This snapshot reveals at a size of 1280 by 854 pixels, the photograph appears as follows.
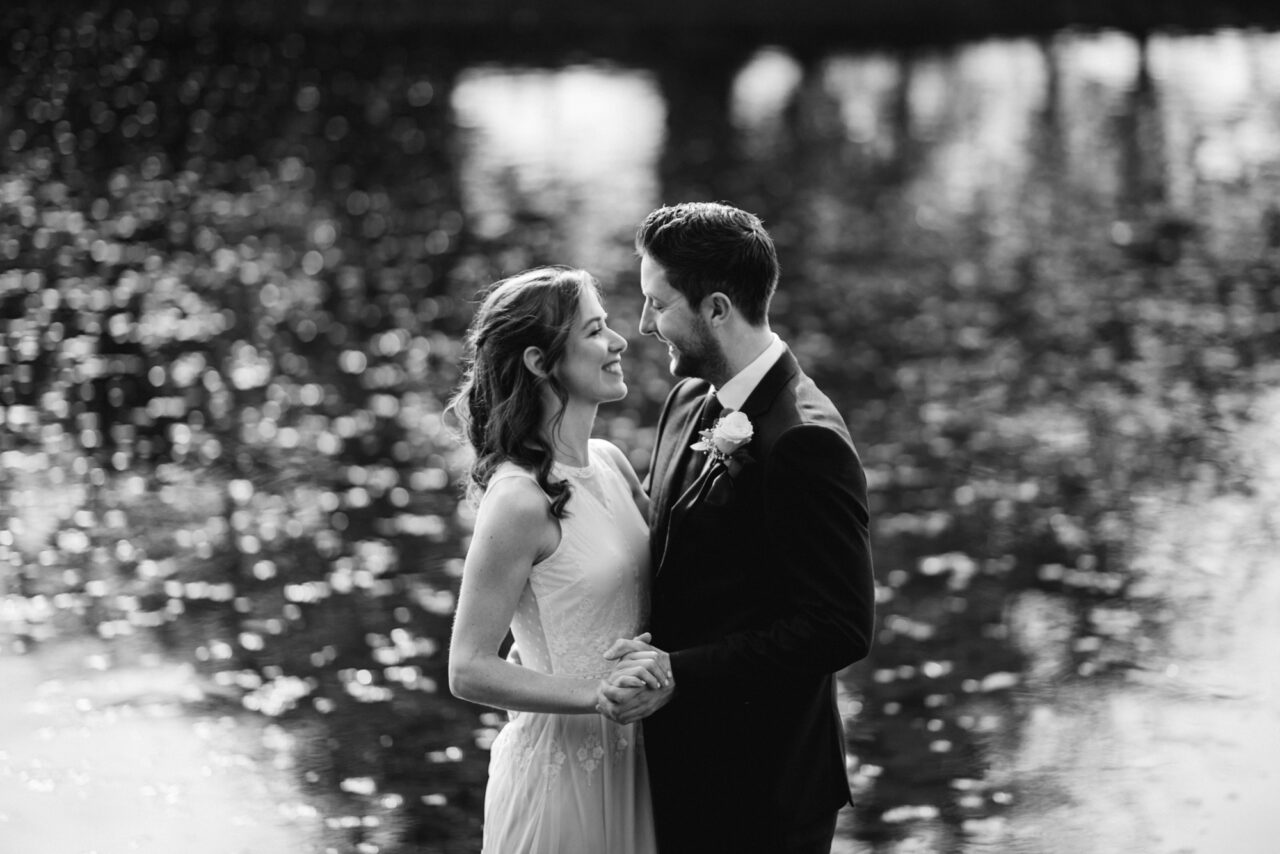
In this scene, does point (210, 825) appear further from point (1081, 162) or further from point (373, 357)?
point (1081, 162)

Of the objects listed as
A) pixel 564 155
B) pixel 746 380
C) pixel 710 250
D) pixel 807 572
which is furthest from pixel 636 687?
pixel 564 155

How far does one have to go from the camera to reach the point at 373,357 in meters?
13.9

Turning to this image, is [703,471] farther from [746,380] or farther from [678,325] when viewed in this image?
[678,325]

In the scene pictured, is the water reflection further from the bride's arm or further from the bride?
the bride's arm

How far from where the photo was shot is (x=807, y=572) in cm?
370

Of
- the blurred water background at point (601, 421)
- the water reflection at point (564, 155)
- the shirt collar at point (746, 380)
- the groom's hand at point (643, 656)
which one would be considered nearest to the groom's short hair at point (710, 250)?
the shirt collar at point (746, 380)

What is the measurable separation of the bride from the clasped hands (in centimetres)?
2

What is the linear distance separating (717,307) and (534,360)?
0.47 m

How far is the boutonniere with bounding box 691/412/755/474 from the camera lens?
3744 millimetres

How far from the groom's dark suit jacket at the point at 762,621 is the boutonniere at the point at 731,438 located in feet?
0.09

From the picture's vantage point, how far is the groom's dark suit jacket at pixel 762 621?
146 inches

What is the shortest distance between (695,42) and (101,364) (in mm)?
22314

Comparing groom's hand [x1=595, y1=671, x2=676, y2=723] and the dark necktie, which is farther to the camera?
the dark necktie

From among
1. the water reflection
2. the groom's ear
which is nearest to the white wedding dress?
the groom's ear
